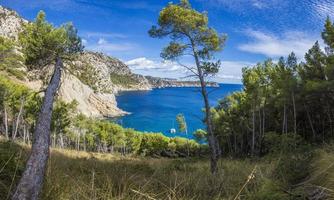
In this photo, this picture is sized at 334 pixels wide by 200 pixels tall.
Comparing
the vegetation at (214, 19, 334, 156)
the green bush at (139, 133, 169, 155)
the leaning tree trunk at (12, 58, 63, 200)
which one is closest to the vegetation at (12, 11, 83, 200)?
the leaning tree trunk at (12, 58, 63, 200)

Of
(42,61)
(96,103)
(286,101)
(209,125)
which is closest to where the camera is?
(42,61)

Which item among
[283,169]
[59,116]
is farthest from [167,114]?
[283,169]

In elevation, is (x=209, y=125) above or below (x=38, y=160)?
below

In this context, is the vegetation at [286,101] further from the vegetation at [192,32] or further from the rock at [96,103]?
the rock at [96,103]

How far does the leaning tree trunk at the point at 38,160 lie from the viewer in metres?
2.24

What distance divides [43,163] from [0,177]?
0.39 metres

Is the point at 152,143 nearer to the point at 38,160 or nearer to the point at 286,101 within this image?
the point at 286,101

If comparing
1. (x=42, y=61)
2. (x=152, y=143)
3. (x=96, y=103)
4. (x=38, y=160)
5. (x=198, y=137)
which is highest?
(x=42, y=61)

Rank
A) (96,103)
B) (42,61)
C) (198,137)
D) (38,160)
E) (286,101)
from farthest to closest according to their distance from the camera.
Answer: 1. (96,103)
2. (198,137)
3. (286,101)
4. (42,61)
5. (38,160)

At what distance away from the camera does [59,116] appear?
42438mm

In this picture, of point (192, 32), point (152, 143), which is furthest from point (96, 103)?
point (192, 32)

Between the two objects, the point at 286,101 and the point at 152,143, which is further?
the point at 152,143

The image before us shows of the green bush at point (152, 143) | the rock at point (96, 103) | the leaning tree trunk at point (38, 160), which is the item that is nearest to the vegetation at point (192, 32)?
the leaning tree trunk at point (38, 160)

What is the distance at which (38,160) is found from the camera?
291 centimetres
